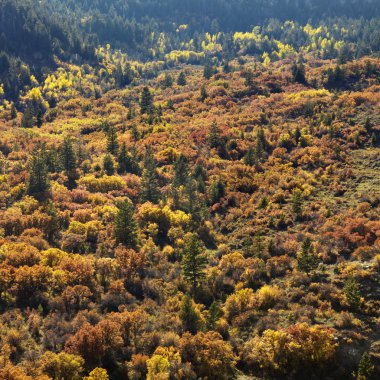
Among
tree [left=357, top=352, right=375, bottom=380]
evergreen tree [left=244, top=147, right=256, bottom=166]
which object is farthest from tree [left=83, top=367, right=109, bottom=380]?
evergreen tree [left=244, top=147, right=256, bottom=166]

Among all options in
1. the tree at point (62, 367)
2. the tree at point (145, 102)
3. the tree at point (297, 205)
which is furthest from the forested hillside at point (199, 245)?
the tree at point (145, 102)

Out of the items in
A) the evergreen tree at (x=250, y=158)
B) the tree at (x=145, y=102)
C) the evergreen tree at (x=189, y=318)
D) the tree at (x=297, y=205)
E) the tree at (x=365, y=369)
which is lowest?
the tree at (x=365, y=369)

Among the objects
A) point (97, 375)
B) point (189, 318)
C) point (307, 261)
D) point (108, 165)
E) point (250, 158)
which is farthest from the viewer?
point (108, 165)

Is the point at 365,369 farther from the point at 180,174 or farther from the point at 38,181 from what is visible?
the point at 38,181

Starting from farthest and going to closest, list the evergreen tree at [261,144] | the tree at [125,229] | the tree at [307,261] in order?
the evergreen tree at [261,144] < the tree at [125,229] < the tree at [307,261]

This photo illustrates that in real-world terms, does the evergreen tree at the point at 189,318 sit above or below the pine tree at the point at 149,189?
below

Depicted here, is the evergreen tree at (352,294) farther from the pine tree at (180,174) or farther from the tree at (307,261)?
the pine tree at (180,174)

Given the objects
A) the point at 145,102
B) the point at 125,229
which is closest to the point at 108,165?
the point at 125,229

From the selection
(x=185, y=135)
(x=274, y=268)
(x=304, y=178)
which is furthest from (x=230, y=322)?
(x=185, y=135)
